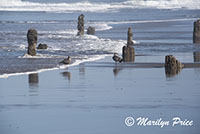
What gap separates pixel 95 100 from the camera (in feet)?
33.2

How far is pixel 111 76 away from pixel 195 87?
8.17 ft

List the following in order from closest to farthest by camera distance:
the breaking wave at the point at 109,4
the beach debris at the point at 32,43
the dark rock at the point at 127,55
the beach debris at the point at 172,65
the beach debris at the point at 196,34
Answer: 1. the beach debris at the point at 172,65
2. the dark rock at the point at 127,55
3. the beach debris at the point at 32,43
4. the beach debris at the point at 196,34
5. the breaking wave at the point at 109,4

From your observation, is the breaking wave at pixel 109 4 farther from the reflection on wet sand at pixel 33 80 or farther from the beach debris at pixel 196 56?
the reflection on wet sand at pixel 33 80

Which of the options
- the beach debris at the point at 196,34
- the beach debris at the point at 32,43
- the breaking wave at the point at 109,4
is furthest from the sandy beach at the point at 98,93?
the breaking wave at the point at 109,4

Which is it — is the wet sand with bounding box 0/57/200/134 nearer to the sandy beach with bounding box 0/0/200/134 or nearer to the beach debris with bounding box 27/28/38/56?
the sandy beach with bounding box 0/0/200/134

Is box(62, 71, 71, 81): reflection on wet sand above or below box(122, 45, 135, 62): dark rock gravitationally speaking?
below

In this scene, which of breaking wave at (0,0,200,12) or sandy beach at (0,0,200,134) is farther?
breaking wave at (0,0,200,12)

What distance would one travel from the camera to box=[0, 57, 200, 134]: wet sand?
810 centimetres

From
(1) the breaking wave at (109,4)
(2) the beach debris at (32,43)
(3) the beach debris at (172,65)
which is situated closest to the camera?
(3) the beach debris at (172,65)

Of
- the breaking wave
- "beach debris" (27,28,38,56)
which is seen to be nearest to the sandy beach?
"beach debris" (27,28,38,56)

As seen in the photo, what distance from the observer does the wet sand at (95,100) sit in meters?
8.10

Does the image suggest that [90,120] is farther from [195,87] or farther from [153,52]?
[153,52]

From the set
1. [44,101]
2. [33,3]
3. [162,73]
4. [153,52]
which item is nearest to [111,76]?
[162,73]

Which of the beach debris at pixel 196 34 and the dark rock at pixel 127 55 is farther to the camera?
the beach debris at pixel 196 34
